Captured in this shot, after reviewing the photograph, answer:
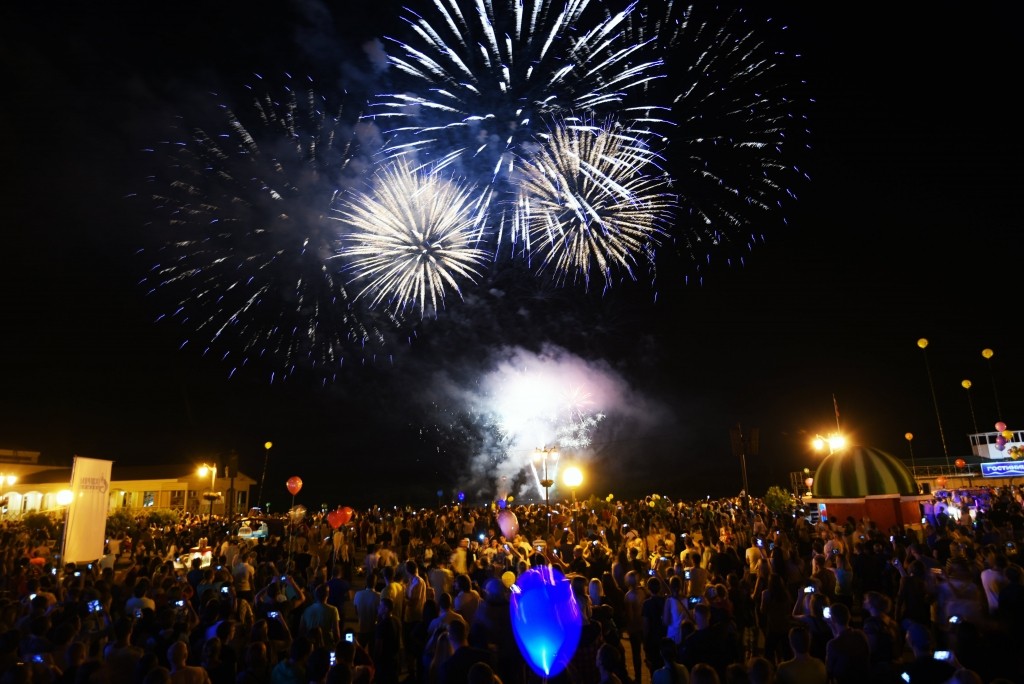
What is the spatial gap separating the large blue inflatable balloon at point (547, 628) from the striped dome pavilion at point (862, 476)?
19259 millimetres

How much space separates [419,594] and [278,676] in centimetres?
345

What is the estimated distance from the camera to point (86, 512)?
12.8m

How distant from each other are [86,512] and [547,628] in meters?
11.5

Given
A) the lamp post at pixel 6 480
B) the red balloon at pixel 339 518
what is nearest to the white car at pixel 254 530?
the red balloon at pixel 339 518

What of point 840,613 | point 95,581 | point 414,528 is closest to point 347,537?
point 414,528

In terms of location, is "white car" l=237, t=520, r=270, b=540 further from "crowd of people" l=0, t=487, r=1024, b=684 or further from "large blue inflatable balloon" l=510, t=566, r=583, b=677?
"large blue inflatable balloon" l=510, t=566, r=583, b=677

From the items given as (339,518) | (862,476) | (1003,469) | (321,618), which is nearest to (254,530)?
(339,518)

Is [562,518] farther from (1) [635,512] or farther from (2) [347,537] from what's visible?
(2) [347,537]

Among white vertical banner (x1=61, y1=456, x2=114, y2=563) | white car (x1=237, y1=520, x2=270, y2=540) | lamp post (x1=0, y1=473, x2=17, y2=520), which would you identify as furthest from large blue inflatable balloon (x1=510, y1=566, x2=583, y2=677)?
lamp post (x1=0, y1=473, x2=17, y2=520)

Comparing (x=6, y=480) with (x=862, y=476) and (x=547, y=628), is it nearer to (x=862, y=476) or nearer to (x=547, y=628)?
(x=547, y=628)

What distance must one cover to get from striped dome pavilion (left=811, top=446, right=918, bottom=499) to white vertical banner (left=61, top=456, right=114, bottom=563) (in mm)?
23054

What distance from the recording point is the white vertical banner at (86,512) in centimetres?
1236

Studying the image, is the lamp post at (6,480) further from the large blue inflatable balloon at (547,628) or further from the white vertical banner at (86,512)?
the large blue inflatable balloon at (547,628)

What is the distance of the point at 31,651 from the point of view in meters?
6.05
